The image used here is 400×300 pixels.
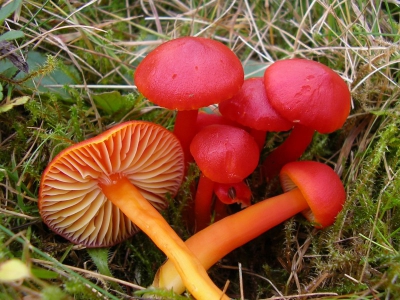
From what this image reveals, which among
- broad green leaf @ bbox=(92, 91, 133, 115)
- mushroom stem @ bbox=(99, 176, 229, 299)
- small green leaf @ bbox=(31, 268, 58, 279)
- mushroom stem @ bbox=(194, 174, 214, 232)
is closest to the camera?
small green leaf @ bbox=(31, 268, 58, 279)

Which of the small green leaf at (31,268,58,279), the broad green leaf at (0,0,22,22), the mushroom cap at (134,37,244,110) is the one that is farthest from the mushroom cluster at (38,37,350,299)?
the broad green leaf at (0,0,22,22)

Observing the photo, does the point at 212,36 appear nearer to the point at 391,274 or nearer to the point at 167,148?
the point at 167,148

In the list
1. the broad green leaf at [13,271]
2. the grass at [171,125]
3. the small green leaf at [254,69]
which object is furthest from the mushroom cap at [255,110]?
the broad green leaf at [13,271]

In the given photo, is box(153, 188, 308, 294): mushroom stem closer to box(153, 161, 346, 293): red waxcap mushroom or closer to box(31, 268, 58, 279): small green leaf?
box(153, 161, 346, 293): red waxcap mushroom

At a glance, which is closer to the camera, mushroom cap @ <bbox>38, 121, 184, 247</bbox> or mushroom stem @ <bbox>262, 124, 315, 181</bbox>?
mushroom cap @ <bbox>38, 121, 184, 247</bbox>

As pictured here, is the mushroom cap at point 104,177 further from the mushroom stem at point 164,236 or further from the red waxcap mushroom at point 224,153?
the red waxcap mushroom at point 224,153

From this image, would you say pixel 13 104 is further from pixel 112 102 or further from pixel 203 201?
pixel 203 201

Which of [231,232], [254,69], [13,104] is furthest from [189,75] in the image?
[254,69]
